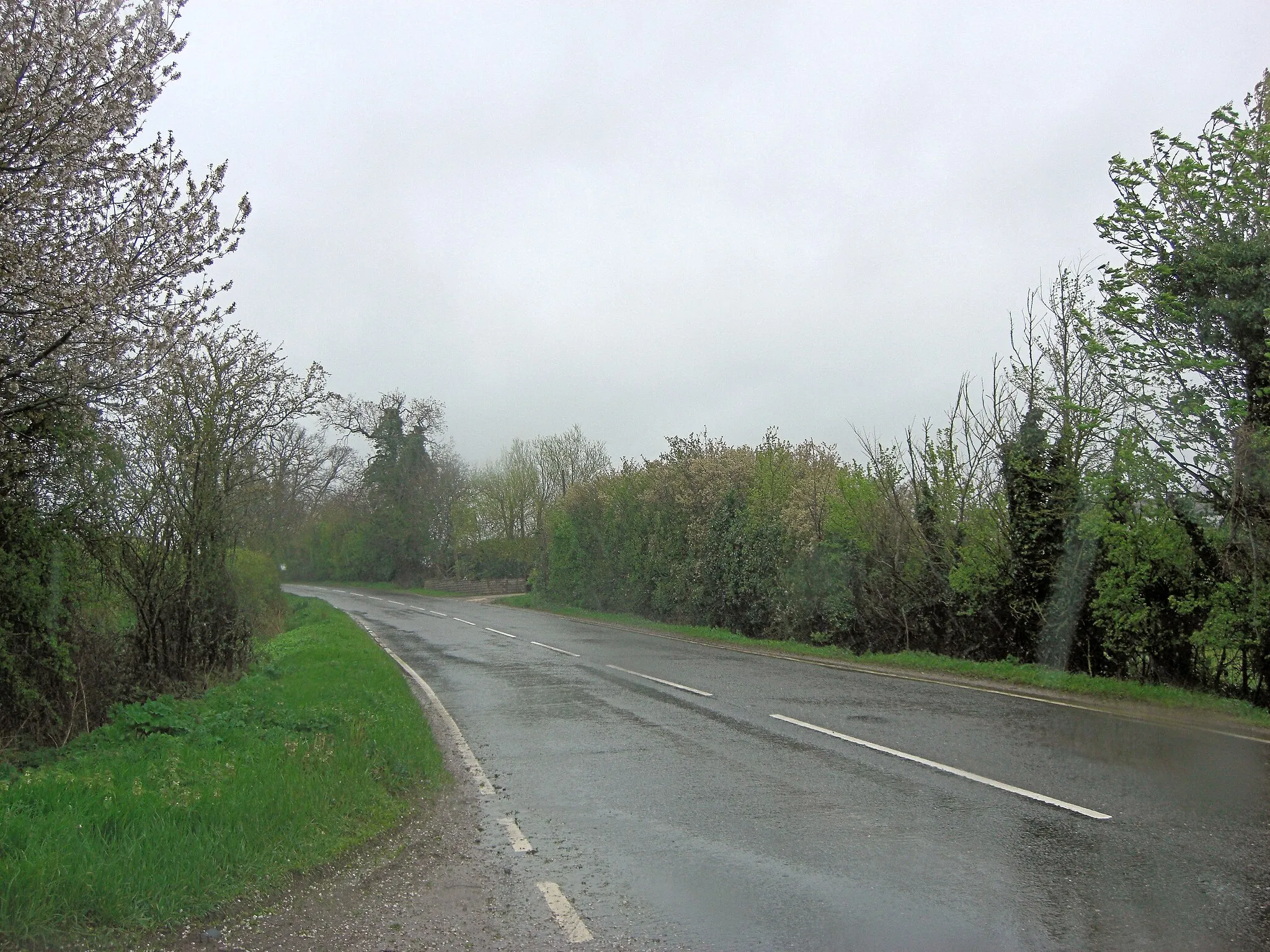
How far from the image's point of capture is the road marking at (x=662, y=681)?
45.2ft

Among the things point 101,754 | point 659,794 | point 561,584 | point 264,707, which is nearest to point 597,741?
point 659,794

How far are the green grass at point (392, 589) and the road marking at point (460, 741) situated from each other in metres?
39.5

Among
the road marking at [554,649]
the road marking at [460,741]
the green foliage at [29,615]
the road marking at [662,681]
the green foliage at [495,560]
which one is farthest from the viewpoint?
the green foliage at [495,560]

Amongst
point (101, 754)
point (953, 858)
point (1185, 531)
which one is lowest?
point (101, 754)

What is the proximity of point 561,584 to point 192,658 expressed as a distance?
29018mm

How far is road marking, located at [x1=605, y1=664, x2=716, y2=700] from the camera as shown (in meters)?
13.8

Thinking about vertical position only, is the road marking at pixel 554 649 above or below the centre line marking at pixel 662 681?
below

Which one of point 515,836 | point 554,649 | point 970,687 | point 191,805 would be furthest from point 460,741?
point 554,649

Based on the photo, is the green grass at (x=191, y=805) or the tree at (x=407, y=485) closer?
the green grass at (x=191, y=805)

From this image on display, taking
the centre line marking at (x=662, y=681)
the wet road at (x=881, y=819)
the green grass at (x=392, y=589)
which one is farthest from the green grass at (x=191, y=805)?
the green grass at (x=392, y=589)

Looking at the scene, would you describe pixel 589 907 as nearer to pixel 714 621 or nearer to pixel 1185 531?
pixel 1185 531

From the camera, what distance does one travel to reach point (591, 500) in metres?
39.9

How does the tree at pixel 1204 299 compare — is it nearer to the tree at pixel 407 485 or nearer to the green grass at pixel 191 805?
the green grass at pixel 191 805

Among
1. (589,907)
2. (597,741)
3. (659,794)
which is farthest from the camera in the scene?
(597,741)
